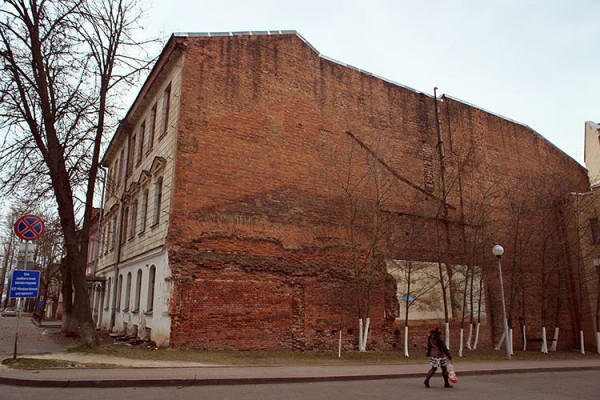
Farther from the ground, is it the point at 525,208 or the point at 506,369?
the point at 525,208

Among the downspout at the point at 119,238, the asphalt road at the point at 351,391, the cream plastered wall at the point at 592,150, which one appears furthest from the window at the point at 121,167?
the cream plastered wall at the point at 592,150

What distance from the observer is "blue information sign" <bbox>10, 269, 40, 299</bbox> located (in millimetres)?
11117

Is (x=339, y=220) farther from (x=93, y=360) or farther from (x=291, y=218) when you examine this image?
(x=93, y=360)

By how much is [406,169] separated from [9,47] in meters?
16.3

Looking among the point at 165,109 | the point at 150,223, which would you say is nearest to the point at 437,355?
the point at 150,223

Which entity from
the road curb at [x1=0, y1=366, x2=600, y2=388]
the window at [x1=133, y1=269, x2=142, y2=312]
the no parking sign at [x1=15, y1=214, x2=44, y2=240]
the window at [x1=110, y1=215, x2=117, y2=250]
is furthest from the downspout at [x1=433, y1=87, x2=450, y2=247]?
the window at [x1=110, y1=215, x2=117, y2=250]

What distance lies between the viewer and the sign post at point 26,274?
11.1 meters

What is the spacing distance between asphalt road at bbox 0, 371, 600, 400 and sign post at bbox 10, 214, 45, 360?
3.02m

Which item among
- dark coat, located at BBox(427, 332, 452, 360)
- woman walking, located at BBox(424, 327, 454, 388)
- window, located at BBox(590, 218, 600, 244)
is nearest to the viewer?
woman walking, located at BBox(424, 327, 454, 388)

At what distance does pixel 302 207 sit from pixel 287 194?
817 millimetres

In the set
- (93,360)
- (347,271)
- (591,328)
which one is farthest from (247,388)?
(591,328)

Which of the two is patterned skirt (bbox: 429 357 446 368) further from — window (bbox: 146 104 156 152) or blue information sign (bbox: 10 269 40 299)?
window (bbox: 146 104 156 152)

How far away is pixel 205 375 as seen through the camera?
1014cm

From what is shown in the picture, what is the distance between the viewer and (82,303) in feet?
51.1
